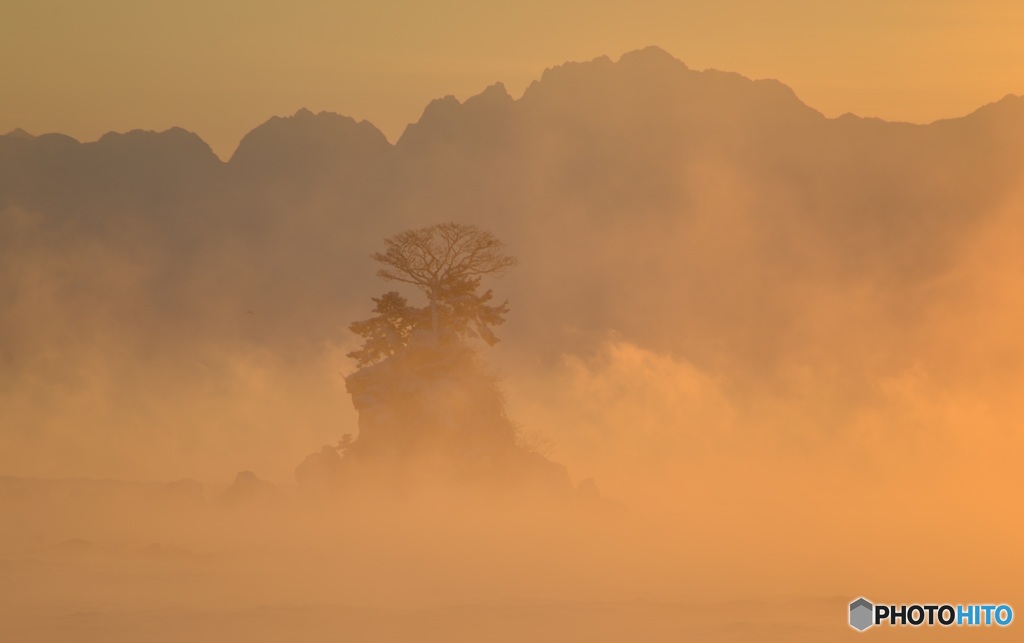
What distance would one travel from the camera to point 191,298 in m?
160

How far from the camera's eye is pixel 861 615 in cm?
5053

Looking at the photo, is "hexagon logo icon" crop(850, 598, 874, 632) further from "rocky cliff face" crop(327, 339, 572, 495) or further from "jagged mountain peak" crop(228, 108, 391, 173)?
"jagged mountain peak" crop(228, 108, 391, 173)

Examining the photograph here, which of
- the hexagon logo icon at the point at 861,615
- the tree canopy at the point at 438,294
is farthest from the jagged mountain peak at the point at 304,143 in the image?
the hexagon logo icon at the point at 861,615

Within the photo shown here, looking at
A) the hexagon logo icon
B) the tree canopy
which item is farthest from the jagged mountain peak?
the hexagon logo icon

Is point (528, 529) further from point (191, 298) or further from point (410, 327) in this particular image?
point (191, 298)

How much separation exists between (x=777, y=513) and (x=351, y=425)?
45346mm

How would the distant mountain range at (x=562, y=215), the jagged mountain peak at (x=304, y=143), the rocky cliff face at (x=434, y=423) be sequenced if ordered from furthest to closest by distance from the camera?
the jagged mountain peak at (x=304, y=143) → the distant mountain range at (x=562, y=215) → the rocky cliff face at (x=434, y=423)

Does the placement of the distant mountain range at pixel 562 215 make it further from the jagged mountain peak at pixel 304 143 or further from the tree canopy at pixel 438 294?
the tree canopy at pixel 438 294

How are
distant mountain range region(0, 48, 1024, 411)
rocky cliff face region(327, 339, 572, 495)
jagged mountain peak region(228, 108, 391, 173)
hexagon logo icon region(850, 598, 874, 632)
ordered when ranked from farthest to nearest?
jagged mountain peak region(228, 108, 391, 173) → distant mountain range region(0, 48, 1024, 411) → rocky cliff face region(327, 339, 572, 495) → hexagon logo icon region(850, 598, 874, 632)

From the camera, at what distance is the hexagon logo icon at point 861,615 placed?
1973 inches

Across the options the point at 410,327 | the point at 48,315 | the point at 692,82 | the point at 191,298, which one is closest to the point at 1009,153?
the point at 692,82

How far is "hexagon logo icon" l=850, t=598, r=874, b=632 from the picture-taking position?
50.1 m

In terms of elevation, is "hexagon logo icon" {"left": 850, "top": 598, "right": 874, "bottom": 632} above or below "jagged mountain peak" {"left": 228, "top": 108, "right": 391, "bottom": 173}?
below

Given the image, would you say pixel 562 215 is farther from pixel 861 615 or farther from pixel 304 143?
pixel 861 615
